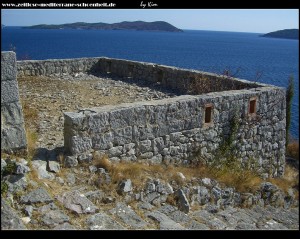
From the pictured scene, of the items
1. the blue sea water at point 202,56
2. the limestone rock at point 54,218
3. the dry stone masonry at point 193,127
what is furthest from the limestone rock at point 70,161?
the blue sea water at point 202,56

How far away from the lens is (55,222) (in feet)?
17.6

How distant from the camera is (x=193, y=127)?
8617 millimetres

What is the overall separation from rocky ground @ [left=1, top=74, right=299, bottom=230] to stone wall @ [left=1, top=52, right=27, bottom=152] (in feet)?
0.80

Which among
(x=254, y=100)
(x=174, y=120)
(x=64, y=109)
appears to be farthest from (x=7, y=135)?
(x=254, y=100)

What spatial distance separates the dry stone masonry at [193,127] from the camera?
7.18 meters

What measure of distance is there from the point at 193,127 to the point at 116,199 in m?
2.84

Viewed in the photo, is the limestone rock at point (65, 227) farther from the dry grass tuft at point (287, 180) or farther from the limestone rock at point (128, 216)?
the dry grass tuft at point (287, 180)

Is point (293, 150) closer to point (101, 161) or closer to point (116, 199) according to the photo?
point (101, 161)

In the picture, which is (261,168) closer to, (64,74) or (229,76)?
(229,76)

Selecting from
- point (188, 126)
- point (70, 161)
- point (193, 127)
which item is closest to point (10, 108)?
point (70, 161)

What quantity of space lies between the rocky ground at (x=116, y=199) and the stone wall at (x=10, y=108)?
243 millimetres

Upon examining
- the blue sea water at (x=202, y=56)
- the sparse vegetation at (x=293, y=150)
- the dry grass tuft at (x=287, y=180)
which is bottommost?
the sparse vegetation at (x=293, y=150)

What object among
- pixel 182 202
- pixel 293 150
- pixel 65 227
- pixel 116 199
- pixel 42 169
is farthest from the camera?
pixel 293 150

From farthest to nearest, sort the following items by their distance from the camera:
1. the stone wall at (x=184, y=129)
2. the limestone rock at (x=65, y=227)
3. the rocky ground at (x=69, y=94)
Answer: the rocky ground at (x=69, y=94) < the stone wall at (x=184, y=129) < the limestone rock at (x=65, y=227)
